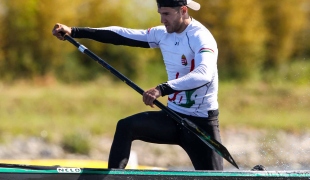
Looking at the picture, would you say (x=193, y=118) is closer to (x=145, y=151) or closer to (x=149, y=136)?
(x=149, y=136)

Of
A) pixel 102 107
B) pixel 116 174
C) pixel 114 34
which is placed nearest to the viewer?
pixel 116 174

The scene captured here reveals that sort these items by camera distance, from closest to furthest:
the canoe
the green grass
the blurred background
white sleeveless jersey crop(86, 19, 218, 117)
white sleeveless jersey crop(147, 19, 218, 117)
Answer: the canoe → white sleeveless jersey crop(86, 19, 218, 117) → white sleeveless jersey crop(147, 19, 218, 117) → the blurred background → the green grass

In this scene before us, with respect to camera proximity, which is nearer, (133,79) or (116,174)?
(116,174)

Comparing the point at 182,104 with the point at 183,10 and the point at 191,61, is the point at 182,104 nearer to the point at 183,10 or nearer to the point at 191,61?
the point at 191,61

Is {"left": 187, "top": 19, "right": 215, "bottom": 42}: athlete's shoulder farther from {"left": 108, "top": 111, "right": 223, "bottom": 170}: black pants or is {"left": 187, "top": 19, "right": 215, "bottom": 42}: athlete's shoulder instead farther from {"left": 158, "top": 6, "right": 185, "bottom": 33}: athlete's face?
{"left": 108, "top": 111, "right": 223, "bottom": 170}: black pants

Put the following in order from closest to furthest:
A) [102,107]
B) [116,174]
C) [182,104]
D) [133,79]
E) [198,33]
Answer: [116,174] < [198,33] < [182,104] < [102,107] < [133,79]

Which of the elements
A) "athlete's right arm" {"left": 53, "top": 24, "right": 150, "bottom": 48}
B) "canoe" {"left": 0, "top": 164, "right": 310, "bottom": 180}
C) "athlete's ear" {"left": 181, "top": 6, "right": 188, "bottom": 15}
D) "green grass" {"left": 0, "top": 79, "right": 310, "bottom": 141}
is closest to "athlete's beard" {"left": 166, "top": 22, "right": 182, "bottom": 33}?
"athlete's ear" {"left": 181, "top": 6, "right": 188, "bottom": 15}

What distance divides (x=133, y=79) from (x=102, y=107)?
14.5 ft

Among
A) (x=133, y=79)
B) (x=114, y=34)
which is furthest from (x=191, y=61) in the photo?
(x=133, y=79)

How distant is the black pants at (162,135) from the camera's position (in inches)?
256

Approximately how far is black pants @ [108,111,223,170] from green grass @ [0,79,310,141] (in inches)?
388

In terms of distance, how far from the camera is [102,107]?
18.4m

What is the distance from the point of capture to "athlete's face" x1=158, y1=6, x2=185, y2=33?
260 inches

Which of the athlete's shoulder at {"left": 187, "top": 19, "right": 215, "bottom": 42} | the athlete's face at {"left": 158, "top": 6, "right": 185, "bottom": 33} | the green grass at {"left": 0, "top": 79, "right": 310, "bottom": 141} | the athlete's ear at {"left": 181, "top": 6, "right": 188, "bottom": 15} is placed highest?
the green grass at {"left": 0, "top": 79, "right": 310, "bottom": 141}
